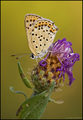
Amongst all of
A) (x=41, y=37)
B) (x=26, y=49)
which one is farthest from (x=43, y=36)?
(x=26, y=49)

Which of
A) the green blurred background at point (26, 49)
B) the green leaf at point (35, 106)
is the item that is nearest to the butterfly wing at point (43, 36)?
the green leaf at point (35, 106)

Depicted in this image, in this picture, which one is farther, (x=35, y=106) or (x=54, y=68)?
(x=54, y=68)

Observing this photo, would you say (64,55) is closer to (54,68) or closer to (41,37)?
(54,68)

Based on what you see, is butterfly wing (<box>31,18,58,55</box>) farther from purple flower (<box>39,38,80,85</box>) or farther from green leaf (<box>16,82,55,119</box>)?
green leaf (<box>16,82,55,119</box>)

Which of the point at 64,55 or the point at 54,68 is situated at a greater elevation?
the point at 64,55

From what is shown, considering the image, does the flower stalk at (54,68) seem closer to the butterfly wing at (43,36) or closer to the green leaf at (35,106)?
the butterfly wing at (43,36)

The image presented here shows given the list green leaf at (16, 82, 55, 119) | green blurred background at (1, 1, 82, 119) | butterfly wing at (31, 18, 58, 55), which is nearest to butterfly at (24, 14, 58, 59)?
butterfly wing at (31, 18, 58, 55)
